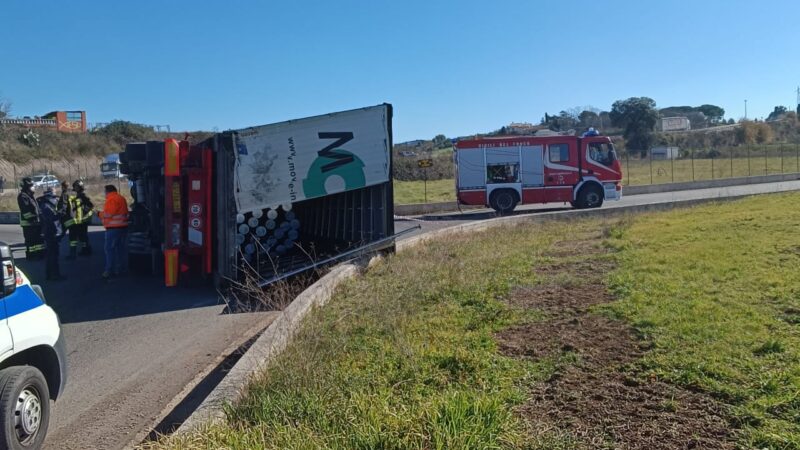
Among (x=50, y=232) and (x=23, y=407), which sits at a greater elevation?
(x=50, y=232)

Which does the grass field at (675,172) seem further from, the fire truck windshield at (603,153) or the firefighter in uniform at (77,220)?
the firefighter in uniform at (77,220)

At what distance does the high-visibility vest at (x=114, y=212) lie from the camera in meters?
11.2

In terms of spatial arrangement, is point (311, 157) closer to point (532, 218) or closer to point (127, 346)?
point (127, 346)

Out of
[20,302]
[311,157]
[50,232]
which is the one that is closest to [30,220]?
[50,232]

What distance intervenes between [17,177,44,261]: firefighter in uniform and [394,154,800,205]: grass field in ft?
63.2

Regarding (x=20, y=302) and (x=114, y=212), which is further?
(x=114, y=212)

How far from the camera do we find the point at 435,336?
19.7 ft

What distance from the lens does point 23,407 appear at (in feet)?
13.3

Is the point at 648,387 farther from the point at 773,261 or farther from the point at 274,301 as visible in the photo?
the point at 274,301

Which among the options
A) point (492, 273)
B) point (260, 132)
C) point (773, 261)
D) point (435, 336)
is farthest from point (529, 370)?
point (260, 132)

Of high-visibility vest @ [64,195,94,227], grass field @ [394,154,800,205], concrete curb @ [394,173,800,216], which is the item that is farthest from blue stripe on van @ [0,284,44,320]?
grass field @ [394,154,800,205]

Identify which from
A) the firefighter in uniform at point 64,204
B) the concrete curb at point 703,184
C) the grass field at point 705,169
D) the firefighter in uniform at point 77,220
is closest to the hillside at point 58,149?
the concrete curb at point 703,184

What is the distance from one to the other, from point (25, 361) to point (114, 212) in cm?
734

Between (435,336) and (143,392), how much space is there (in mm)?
2751
